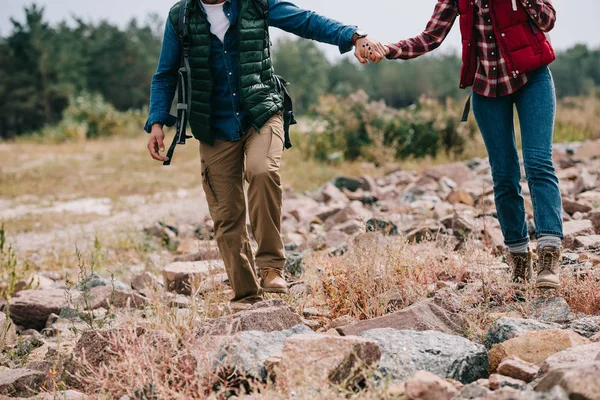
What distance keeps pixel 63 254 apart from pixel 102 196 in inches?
180

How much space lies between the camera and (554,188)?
3545mm

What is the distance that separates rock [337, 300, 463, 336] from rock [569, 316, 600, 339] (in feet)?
1.68

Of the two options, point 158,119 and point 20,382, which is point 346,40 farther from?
point 20,382

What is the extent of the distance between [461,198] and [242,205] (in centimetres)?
406

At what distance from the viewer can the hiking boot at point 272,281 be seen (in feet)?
13.3

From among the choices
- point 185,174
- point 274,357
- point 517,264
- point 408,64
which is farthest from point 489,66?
point 408,64

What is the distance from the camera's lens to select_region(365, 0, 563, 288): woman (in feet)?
11.5

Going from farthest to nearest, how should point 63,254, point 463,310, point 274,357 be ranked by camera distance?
point 63,254, point 463,310, point 274,357

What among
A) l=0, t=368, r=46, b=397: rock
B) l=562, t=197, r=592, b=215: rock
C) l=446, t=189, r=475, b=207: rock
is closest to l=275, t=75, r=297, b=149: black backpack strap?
l=0, t=368, r=46, b=397: rock

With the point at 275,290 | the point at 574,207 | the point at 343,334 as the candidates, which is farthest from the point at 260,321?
the point at 574,207

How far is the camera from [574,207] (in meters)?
6.31

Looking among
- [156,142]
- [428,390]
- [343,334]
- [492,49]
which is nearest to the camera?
[428,390]

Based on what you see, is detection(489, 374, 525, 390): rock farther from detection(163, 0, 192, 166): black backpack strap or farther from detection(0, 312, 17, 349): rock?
detection(0, 312, 17, 349): rock

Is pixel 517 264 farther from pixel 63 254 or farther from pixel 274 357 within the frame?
pixel 63 254
